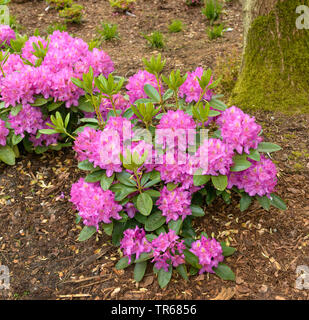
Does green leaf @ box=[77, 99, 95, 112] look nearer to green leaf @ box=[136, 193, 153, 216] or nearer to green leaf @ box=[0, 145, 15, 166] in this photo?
green leaf @ box=[0, 145, 15, 166]

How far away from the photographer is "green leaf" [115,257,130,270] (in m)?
2.10

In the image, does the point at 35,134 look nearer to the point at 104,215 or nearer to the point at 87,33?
the point at 104,215

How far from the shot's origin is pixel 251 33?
295 centimetres

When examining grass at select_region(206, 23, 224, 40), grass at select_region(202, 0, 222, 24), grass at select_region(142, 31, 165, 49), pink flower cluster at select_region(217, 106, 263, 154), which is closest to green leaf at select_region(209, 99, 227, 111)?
pink flower cluster at select_region(217, 106, 263, 154)

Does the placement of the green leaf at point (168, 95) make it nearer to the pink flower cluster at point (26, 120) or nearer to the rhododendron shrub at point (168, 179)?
the rhododendron shrub at point (168, 179)

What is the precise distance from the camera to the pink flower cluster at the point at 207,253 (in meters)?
1.97

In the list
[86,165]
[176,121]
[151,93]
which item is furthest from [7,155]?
[176,121]

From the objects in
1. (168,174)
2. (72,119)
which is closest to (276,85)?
(168,174)

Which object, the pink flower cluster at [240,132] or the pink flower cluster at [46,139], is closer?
the pink flower cluster at [240,132]

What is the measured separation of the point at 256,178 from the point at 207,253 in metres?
0.49

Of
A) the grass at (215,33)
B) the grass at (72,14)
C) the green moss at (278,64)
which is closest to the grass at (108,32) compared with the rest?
the grass at (72,14)

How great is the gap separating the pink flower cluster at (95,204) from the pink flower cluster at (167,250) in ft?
0.86

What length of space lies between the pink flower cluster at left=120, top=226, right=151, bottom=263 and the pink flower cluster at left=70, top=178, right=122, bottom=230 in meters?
0.11

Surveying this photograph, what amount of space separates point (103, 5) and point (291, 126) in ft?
14.0
